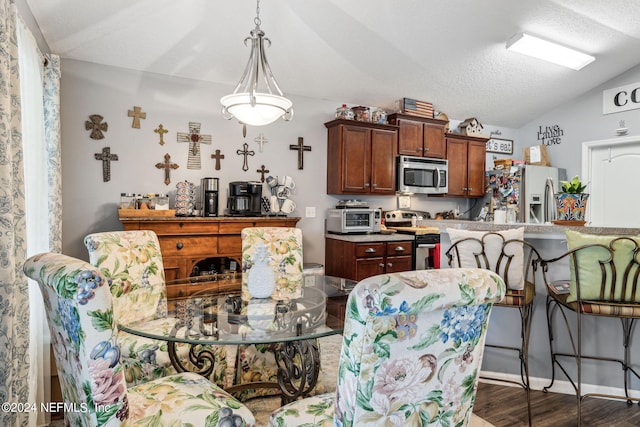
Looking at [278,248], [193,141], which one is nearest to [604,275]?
[278,248]

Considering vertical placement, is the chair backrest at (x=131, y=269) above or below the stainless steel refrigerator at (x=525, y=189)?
below

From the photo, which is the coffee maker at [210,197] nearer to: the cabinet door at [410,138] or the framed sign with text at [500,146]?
the cabinet door at [410,138]

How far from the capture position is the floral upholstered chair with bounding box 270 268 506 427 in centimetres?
90

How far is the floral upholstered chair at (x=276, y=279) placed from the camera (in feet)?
7.70

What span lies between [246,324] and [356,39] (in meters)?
2.88

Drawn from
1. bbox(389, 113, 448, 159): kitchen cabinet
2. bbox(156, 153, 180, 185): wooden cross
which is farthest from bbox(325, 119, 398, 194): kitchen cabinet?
bbox(156, 153, 180, 185): wooden cross

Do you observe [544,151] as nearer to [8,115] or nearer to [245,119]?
[245,119]

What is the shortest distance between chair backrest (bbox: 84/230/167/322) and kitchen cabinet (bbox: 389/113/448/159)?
325 centimetres

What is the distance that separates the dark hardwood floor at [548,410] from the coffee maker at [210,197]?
2657 mm

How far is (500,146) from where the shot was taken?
5.79 metres

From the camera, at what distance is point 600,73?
468 cm

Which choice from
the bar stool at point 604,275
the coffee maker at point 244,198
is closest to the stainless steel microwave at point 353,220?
the coffee maker at point 244,198

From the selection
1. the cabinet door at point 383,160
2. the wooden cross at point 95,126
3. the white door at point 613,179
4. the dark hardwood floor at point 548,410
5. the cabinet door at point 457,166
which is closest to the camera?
the dark hardwood floor at point 548,410

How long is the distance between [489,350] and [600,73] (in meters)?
3.92
